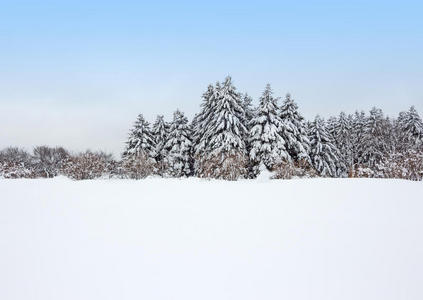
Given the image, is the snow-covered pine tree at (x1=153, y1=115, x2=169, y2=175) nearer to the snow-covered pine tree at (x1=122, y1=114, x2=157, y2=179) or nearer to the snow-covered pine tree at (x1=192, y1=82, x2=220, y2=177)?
the snow-covered pine tree at (x1=122, y1=114, x2=157, y2=179)

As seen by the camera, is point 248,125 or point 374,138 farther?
point 374,138

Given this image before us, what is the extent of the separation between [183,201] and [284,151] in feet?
68.4

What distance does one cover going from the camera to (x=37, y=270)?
318 cm

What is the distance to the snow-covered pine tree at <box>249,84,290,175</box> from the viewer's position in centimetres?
2419

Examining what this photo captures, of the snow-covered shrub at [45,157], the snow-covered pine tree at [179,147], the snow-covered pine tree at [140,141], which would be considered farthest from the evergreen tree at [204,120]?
the snow-covered shrub at [45,157]

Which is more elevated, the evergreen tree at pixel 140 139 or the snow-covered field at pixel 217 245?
the evergreen tree at pixel 140 139

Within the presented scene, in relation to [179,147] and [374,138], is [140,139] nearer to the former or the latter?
[179,147]

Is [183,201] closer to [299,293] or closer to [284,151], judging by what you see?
[299,293]

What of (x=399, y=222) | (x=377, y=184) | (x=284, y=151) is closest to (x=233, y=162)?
(x=284, y=151)

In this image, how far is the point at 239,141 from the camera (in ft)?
83.5

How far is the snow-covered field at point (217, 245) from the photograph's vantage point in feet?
9.43

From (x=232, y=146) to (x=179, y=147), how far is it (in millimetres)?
7564

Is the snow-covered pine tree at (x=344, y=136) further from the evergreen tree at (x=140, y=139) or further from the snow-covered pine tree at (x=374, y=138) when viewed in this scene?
the evergreen tree at (x=140, y=139)

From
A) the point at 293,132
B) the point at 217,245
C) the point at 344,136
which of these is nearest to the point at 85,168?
the point at 217,245
